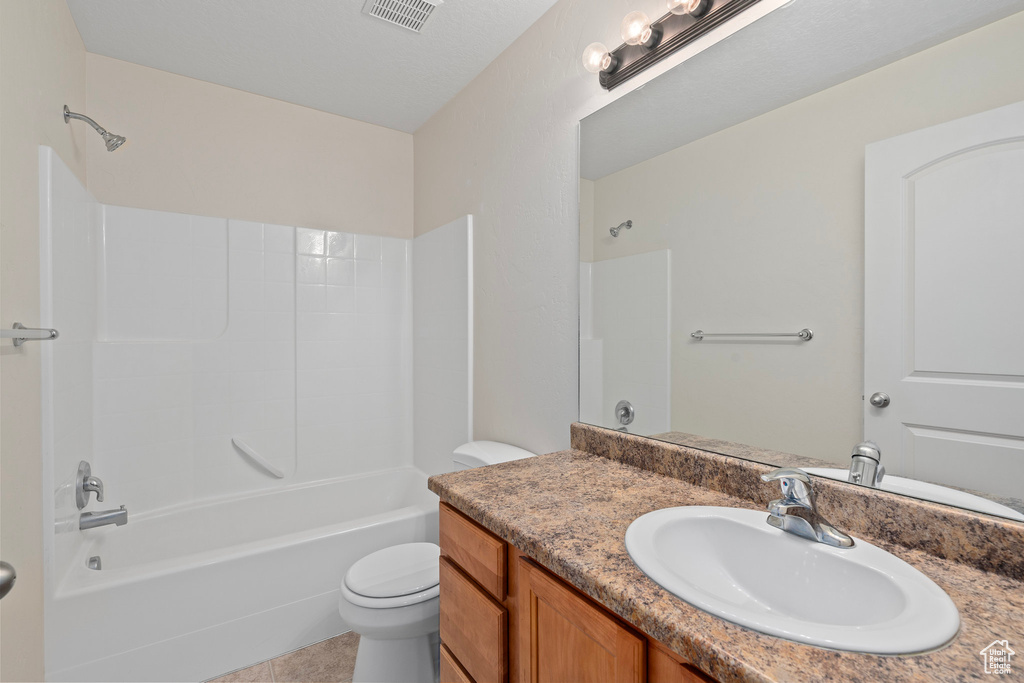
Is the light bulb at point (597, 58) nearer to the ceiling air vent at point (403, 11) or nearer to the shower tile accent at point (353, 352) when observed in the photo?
the ceiling air vent at point (403, 11)

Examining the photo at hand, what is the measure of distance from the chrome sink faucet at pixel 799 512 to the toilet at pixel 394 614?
3.38 ft

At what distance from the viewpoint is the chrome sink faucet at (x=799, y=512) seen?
0.77 metres

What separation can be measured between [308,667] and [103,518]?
979mm

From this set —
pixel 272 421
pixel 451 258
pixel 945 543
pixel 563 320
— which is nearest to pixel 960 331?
pixel 945 543

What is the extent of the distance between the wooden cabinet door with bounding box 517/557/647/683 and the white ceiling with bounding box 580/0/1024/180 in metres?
1.10

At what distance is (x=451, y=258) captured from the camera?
2379mm

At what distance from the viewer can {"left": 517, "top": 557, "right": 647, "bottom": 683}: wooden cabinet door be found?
64 centimetres

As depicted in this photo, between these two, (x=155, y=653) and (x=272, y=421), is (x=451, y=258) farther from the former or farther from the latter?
(x=155, y=653)

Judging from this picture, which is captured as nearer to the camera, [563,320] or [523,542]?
[523,542]

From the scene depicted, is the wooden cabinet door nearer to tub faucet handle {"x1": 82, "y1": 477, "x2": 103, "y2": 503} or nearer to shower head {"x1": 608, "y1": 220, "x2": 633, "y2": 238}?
shower head {"x1": 608, "y1": 220, "x2": 633, "y2": 238}

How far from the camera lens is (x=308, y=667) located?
1774 mm

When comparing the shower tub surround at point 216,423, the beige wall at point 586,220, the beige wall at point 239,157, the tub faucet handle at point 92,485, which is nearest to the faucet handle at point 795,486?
the beige wall at point 586,220

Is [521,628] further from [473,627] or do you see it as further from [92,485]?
[92,485]

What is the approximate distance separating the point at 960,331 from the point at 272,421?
2.73 m
